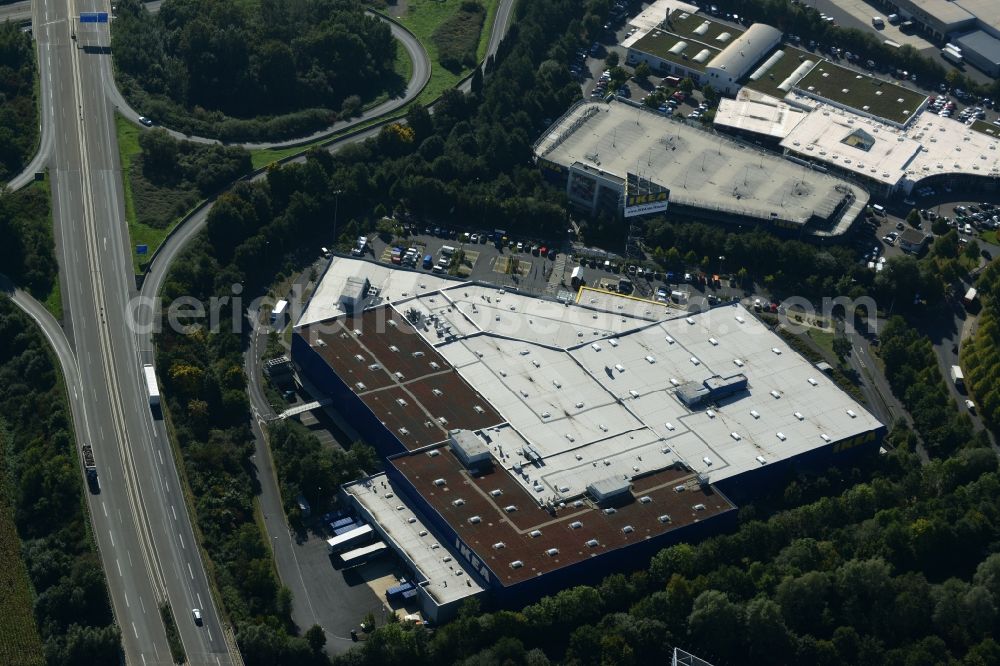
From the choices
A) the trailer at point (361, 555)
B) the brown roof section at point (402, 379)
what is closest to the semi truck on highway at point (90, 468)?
the brown roof section at point (402, 379)

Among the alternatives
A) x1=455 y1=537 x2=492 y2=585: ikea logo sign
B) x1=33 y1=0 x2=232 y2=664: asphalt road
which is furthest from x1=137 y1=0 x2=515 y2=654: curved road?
x1=455 y1=537 x2=492 y2=585: ikea logo sign

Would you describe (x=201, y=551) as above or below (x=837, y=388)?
below

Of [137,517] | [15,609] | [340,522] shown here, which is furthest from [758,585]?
[15,609]

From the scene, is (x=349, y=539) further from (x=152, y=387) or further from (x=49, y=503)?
(x=152, y=387)

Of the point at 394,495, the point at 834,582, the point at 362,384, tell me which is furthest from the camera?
the point at 362,384

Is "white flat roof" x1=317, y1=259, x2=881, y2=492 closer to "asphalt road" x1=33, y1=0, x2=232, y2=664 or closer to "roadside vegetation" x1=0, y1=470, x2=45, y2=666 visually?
"asphalt road" x1=33, y1=0, x2=232, y2=664

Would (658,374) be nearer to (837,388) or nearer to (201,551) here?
(837,388)

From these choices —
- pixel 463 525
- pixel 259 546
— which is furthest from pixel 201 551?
pixel 463 525

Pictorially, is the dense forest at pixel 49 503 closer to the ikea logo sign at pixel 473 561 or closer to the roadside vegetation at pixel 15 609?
the roadside vegetation at pixel 15 609
